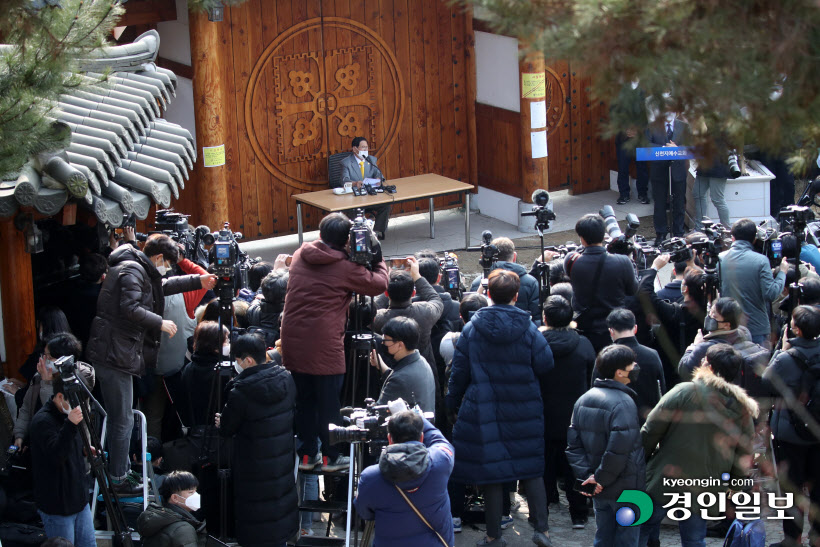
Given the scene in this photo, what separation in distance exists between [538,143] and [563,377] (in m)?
6.96

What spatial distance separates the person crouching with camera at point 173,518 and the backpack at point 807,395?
323 cm

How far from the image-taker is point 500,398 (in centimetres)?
603

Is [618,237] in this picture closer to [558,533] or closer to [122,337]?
[558,533]

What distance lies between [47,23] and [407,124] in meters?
9.08

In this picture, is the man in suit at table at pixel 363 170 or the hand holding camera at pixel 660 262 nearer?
the hand holding camera at pixel 660 262

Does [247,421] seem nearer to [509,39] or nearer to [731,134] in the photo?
[731,134]

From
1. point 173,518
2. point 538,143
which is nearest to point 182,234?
point 173,518

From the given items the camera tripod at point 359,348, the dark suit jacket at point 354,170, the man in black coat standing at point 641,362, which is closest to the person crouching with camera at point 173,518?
the camera tripod at point 359,348

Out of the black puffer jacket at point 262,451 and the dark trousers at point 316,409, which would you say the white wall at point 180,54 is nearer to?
the dark trousers at point 316,409

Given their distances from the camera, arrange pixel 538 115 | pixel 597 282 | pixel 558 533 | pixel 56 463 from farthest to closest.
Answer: pixel 538 115
pixel 597 282
pixel 558 533
pixel 56 463

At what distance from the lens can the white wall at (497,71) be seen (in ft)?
42.5

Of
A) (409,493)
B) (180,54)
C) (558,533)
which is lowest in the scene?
(558,533)

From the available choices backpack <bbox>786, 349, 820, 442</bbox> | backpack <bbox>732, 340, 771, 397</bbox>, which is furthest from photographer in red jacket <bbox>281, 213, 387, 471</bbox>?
backpack <bbox>786, 349, 820, 442</bbox>

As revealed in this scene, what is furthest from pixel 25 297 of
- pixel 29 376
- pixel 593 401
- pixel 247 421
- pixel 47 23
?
pixel 593 401
